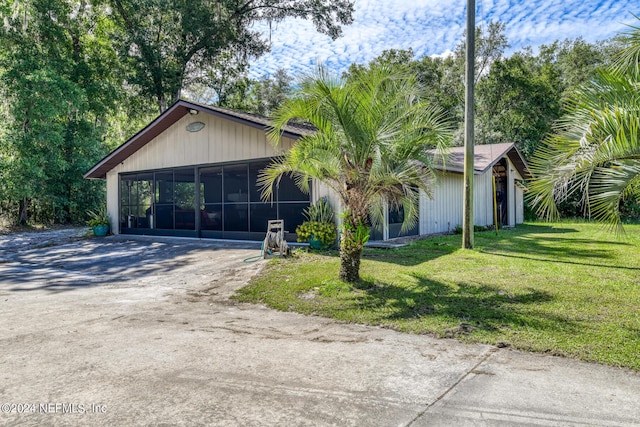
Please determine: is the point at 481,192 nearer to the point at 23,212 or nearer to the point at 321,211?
the point at 321,211

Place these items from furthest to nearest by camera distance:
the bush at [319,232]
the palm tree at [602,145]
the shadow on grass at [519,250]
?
1. the bush at [319,232]
2. the shadow on grass at [519,250]
3. the palm tree at [602,145]

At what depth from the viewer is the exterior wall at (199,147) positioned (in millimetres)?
10945

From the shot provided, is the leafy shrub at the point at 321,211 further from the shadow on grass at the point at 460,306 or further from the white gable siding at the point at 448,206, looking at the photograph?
the shadow on grass at the point at 460,306

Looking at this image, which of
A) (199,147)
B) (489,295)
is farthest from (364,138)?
(199,147)

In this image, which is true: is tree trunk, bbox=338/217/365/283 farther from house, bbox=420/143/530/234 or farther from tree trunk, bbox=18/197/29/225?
tree trunk, bbox=18/197/29/225

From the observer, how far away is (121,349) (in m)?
3.62

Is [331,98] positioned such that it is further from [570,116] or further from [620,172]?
[620,172]

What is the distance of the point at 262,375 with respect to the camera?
10.0 feet

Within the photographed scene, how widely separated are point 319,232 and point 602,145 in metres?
5.88

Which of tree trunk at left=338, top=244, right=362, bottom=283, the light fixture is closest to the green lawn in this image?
tree trunk at left=338, top=244, right=362, bottom=283

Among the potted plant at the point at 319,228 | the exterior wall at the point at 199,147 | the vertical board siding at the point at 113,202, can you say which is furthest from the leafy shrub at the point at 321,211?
the vertical board siding at the point at 113,202

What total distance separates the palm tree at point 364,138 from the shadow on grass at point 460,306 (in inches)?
32.8

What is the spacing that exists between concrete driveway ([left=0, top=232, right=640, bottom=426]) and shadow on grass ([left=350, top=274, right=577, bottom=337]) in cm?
53

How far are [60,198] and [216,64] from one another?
11.0m
